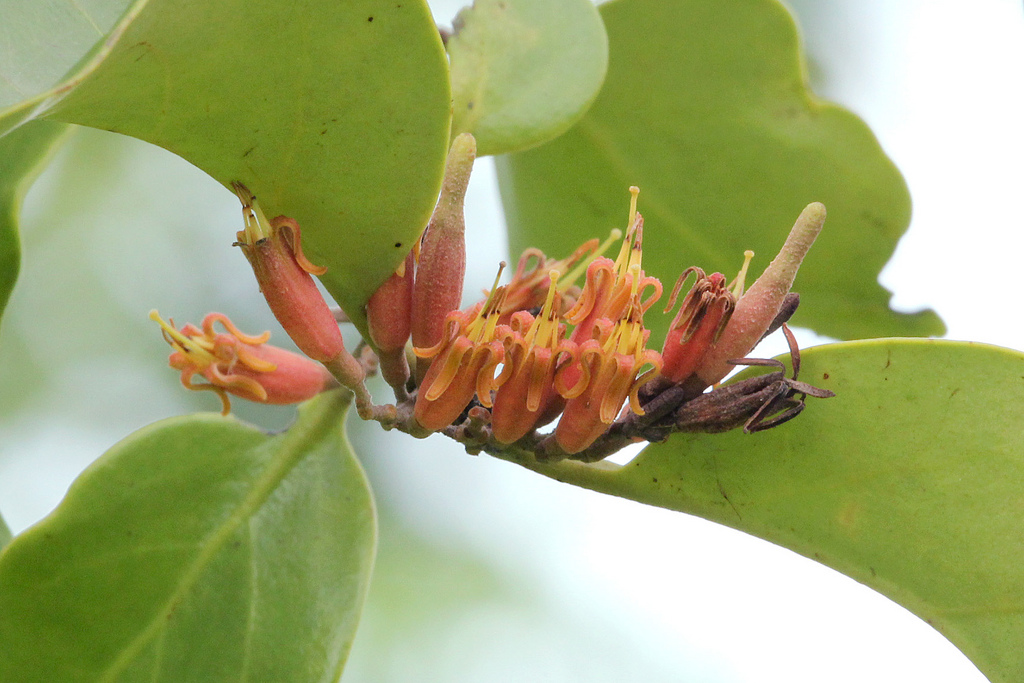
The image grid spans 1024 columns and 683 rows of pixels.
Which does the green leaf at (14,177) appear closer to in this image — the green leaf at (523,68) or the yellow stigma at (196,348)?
the yellow stigma at (196,348)

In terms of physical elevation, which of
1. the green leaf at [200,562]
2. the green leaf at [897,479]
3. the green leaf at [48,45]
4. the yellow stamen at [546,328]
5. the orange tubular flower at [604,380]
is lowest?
the green leaf at [200,562]

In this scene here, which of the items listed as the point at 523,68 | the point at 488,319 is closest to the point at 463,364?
the point at 488,319

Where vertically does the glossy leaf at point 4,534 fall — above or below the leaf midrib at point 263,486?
below

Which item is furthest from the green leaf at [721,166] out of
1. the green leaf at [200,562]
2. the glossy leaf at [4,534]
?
the glossy leaf at [4,534]

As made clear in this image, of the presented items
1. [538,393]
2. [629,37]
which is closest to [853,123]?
[629,37]

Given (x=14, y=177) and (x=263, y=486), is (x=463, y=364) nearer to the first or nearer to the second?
(x=263, y=486)

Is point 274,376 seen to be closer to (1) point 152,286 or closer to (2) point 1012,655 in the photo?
(2) point 1012,655

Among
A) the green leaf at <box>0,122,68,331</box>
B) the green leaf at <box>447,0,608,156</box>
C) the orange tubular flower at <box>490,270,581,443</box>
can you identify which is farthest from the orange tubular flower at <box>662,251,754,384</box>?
the green leaf at <box>0,122,68,331</box>

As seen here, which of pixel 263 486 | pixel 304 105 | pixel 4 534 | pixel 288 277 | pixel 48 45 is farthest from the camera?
pixel 4 534
